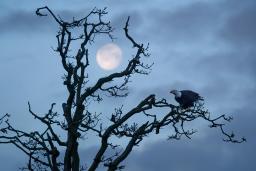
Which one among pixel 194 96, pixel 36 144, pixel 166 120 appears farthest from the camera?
pixel 194 96

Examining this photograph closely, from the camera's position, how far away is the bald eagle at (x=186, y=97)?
57.7 feet

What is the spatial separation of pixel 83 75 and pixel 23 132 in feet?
8.00

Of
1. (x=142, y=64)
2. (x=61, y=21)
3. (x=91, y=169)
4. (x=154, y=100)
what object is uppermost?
(x=61, y=21)

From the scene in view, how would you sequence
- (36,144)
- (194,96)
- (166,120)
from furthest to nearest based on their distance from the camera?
(194,96), (36,144), (166,120)

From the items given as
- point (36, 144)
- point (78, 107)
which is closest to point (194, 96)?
point (78, 107)

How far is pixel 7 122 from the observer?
15.2 m

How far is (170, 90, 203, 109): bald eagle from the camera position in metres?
17.6

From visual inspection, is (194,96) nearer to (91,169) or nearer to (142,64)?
(142,64)

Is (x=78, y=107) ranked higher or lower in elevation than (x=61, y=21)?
lower

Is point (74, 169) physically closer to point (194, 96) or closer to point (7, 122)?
point (7, 122)

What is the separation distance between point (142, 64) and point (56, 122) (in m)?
3.04

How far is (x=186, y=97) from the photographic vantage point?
59.3ft

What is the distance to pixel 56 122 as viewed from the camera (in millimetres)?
15125

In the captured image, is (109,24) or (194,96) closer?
(109,24)
